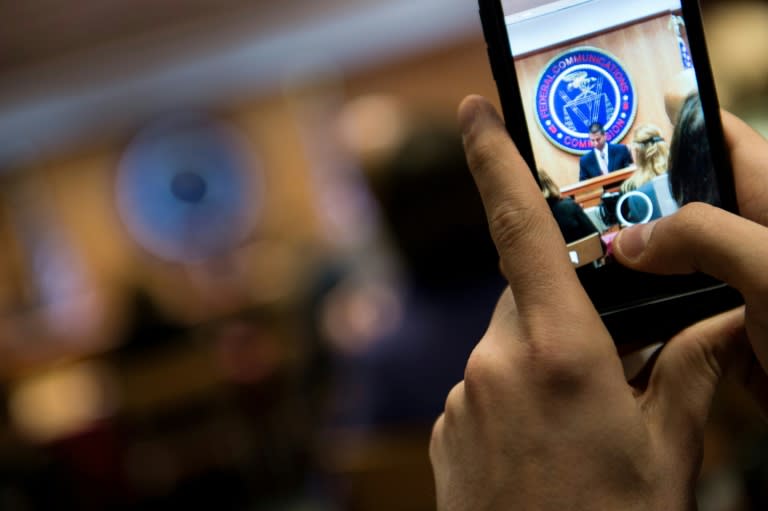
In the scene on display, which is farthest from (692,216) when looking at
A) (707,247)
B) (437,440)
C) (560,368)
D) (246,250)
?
(246,250)

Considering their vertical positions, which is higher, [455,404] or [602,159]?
[602,159]

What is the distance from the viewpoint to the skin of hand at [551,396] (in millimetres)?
438

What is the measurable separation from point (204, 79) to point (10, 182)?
1477 millimetres

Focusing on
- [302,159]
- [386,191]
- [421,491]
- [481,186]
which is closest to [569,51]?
[481,186]

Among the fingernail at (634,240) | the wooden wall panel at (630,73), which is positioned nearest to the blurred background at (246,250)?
the wooden wall panel at (630,73)

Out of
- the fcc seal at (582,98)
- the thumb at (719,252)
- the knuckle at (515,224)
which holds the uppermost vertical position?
the fcc seal at (582,98)

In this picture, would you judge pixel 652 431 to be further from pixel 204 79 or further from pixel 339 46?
pixel 204 79

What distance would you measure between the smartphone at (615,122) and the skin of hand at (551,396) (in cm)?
4

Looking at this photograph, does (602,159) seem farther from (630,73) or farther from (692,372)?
(692,372)

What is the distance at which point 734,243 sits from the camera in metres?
0.42

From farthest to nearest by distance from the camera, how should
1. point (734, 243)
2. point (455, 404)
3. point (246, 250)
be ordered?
point (246, 250), point (455, 404), point (734, 243)

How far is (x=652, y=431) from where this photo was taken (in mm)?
464

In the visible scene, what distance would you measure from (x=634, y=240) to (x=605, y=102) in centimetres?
10

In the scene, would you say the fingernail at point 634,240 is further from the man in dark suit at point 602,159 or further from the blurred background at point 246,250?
the blurred background at point 246,250
